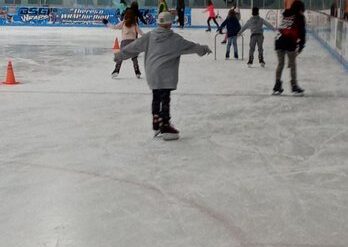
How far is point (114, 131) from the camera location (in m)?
5.38

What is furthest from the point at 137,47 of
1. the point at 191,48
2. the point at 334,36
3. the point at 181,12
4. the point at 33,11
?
the point at 33,11

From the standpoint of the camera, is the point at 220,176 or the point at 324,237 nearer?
the point at 324,237

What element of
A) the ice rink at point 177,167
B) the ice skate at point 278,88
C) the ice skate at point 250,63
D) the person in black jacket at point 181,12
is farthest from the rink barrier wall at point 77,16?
the ice skate at point 278,88

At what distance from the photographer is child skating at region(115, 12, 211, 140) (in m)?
4.96

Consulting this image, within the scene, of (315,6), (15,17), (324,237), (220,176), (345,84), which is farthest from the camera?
(15,17)

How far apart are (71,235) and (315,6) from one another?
18.2m

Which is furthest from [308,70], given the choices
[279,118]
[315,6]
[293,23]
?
[315,6]

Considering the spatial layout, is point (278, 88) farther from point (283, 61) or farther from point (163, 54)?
point (163, 54)

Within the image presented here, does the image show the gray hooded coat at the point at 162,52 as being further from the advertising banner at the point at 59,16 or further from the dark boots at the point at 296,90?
the advertising banner at the point at 59,16

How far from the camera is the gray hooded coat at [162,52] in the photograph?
496 centimetres

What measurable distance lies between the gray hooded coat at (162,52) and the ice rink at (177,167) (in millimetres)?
544

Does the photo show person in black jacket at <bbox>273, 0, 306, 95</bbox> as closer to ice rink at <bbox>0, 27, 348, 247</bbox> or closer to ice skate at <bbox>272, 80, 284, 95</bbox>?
ice skate at <bbox>272, 80, 284, 95</bbox>

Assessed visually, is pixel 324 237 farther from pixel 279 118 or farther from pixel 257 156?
pixel 279 118

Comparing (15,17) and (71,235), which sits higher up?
(15,17)
